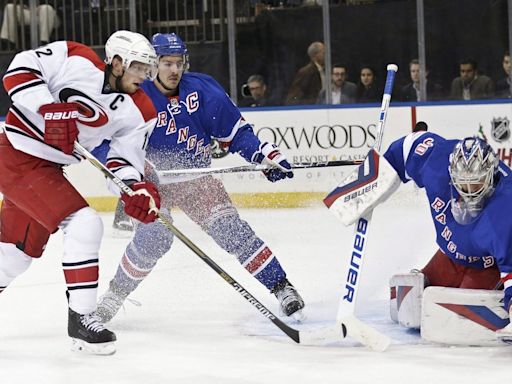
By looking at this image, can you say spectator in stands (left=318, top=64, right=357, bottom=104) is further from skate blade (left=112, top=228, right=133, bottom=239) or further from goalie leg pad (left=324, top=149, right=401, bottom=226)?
goalie leg pad (left=324, top=149, right=401, bottom=226)

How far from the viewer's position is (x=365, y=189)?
11.6 feet

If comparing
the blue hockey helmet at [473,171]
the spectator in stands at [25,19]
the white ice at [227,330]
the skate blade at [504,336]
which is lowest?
the white ice at [227,330]

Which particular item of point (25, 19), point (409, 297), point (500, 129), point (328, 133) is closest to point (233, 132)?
point (409, 297)

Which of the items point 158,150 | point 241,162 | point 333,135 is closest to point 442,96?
point 333,135

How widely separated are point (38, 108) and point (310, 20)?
168 inches

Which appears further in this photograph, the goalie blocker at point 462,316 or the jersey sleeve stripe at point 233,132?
the jersey sleeve stripe at point 233,132

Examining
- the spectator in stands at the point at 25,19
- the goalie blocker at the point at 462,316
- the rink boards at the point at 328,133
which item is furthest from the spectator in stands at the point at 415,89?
the goalie blocker at the point at 462,316

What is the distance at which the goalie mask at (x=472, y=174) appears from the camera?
3.25 m

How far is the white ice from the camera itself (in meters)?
3.12

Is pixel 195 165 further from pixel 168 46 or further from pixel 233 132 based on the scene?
pixel 168 46

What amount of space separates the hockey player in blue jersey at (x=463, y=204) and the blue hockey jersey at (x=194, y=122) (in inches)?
27.9

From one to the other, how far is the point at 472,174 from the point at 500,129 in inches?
146

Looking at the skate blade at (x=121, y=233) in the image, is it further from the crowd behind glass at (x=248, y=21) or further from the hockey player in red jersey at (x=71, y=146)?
the hockey player in red jersey at (x=71, y=146)

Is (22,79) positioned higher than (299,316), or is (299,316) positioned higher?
(22,79)
